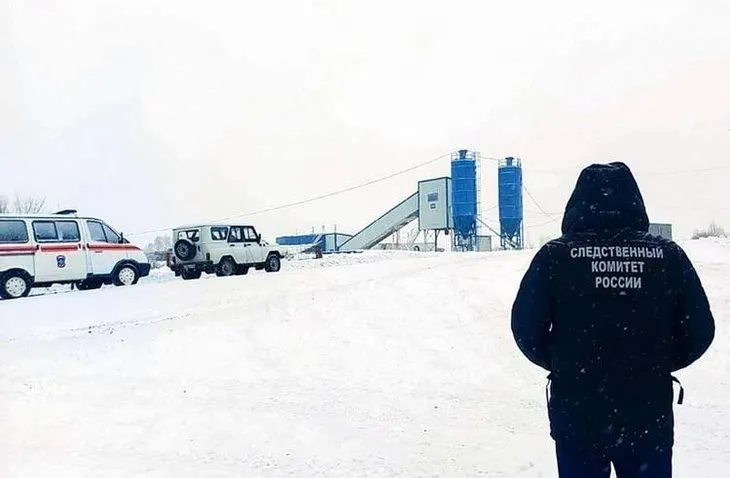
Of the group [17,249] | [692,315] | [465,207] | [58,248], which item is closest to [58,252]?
[58,248]

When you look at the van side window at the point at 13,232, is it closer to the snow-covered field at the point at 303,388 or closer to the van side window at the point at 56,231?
the van side window at the point at 56,231

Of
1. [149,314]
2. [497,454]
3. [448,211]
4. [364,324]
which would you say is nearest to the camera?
[497,454]

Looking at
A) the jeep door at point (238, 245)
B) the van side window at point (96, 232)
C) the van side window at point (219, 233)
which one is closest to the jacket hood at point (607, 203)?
the van side window at point (96, 232)

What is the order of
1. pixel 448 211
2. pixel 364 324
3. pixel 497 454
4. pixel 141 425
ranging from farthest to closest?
pixel 448 211, pixel 364 324, pixel 141 425, pixel 497 454

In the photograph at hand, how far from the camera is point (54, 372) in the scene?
Result: 8539mm

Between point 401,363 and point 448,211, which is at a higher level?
point 448,211

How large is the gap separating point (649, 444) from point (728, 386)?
587 centimetres

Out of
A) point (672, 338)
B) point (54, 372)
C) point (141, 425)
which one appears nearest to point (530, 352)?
point (672, 338)

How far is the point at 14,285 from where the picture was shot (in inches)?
659

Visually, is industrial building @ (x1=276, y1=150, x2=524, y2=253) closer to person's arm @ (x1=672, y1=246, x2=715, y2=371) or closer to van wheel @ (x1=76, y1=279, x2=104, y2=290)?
van wheel @ (x1=76, y1=279, x2=104, y2=290)

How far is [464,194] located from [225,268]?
81.2ft

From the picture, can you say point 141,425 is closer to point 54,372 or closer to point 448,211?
point 54,372

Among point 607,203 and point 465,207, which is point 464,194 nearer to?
point 465,207

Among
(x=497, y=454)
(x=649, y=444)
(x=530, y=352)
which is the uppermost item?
(x=530, y=352)
